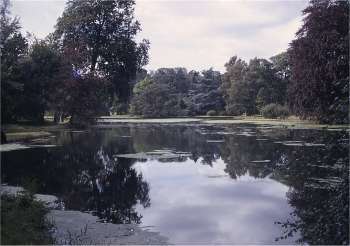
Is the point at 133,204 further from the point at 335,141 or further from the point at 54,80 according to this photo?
the point at 54,80

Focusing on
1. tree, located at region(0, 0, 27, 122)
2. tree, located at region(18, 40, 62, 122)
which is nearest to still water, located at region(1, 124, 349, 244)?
tree, located at region(0, 0, 27, 122)

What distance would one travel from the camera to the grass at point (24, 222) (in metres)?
7.04

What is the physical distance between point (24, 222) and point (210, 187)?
7597 millimetres

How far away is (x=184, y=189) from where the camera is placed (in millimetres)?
14375

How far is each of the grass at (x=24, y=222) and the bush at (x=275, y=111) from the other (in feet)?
171

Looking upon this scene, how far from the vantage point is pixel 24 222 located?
820 cm

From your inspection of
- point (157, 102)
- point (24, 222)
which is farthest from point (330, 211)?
point (157, 102)

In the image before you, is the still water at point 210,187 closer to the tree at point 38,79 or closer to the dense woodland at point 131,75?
the dense woodland at point 131,75

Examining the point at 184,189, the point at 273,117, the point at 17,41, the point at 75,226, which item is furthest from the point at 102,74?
the point at 75,226

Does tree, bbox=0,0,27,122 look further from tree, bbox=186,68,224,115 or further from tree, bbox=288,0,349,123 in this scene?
tree, bbox=186,68,224,115

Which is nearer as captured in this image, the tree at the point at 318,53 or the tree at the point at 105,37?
the tree at the point at 318,53

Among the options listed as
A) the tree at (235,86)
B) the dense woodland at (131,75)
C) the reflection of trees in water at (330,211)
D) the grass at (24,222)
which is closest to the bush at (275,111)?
the dense woodland at (131,75)

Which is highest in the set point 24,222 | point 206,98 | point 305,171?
point 206,98

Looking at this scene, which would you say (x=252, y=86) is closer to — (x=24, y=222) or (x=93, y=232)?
(x=93, y=232)
